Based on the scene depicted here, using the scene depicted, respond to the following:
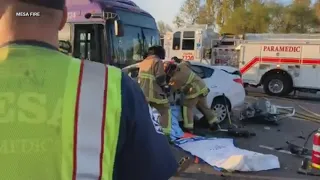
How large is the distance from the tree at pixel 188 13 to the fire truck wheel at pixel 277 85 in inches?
1010

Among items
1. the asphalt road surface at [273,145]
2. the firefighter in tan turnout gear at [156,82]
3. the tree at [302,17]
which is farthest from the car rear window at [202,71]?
the tree at [302,17]

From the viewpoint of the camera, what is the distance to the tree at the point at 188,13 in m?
41.1

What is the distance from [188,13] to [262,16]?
7.99 metres

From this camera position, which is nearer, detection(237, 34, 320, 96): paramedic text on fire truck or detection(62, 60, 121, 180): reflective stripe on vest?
detection(62, 60, 121, 180): reflective stripe on vest

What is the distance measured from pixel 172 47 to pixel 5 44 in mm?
Result: 18674

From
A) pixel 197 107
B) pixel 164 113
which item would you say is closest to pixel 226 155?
pixel 164 113

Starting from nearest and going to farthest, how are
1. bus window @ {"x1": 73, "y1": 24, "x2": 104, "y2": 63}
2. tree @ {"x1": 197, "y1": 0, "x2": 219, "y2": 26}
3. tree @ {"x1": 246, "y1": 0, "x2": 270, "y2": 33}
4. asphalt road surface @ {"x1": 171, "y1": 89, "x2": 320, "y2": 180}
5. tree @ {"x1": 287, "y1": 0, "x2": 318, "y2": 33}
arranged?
1. asphalt road surface @ {"x1": 171, "y1": 89, "x2": 320, "y2": 180}
2. bus window @ {"x1": 73, "y1": 24, "x2": 104, "y2": 63}
3. tree @ {"x1": 287, "y1": 0, "x2": 318, "y2": 33}
4. tree @ {"x1": 246, "y1": 0, "x2": 270, "y2": 33}
5. tree @ {"x1": 197, "y1": 0, "x2": 219, "y2": 26}

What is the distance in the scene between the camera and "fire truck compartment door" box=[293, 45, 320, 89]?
14758mm

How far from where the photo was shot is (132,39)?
850 centimetres

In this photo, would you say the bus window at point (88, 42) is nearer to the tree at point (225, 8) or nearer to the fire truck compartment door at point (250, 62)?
the fire truck compartment door at point (250, 62)

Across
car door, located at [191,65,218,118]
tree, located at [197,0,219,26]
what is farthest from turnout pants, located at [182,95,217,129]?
tree, located at [197,0,219,26]

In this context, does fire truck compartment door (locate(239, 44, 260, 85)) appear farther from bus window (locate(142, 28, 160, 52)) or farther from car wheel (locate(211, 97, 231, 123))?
bus window (locate(142, 28, 160, 52))

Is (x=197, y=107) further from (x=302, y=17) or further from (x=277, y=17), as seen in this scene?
(x=277, y=17)

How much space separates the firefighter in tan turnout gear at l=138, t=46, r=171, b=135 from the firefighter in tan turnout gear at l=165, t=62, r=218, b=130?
0.64 meters
